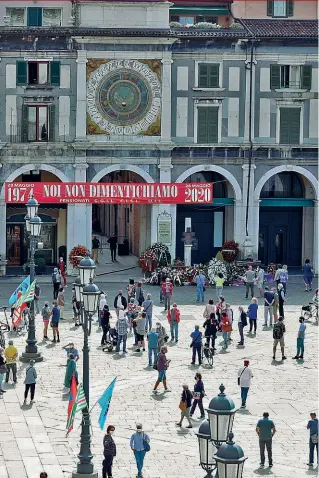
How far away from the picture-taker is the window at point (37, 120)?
63062 mm

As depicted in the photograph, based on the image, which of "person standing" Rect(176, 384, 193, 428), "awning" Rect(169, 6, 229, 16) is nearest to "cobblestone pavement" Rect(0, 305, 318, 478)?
"person standing" Rect(176, 384, 193, 428)

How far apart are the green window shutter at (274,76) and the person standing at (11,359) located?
30218mm

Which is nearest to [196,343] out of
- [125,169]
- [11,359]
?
[11,359]

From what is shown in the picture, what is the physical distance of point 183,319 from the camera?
51.3 metres

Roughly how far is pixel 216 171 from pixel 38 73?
10.9 metres

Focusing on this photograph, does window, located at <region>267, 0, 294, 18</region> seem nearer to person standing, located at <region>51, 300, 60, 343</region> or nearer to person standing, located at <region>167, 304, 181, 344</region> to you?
person standing, located at <region>167, 304, 181, 344</region>

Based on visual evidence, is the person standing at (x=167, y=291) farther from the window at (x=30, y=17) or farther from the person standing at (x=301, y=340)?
the window at (x=30, y=17)

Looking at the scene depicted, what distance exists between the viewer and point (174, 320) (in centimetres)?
4575

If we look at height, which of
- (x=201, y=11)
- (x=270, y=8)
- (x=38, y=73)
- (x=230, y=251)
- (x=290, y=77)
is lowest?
(x=230, y=251)

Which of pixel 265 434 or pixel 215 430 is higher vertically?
pixel 215 430

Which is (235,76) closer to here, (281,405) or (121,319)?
(121,319)

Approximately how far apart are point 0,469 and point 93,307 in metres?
4.77

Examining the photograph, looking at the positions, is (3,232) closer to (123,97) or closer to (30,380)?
(123,97)

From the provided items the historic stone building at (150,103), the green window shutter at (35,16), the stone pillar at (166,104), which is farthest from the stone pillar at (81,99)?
the stone pillar at (166,104)
